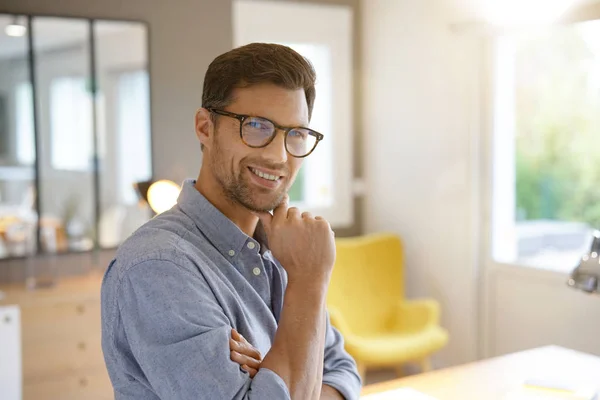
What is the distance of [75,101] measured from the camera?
4.09m

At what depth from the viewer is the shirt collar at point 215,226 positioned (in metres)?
1.44

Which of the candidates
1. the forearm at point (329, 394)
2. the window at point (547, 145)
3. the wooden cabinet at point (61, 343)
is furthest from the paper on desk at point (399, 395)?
the window at point (547, 145)

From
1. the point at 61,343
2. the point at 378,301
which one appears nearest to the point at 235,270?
the point at 61,343

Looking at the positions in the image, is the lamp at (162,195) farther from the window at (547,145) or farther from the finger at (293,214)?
the window at (547,145)

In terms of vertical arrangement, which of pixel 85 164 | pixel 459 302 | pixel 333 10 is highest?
pixel 333 10

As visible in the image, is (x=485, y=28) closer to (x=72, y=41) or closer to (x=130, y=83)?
(x=130, y=83)

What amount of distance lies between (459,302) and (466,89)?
131cm

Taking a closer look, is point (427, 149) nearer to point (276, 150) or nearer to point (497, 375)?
point (497, 375)

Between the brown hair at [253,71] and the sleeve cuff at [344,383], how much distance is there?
65cm

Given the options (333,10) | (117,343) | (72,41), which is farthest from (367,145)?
(117,343)

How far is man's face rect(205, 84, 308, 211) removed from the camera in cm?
142

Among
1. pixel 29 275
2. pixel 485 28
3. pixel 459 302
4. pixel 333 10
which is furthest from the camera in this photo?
pixel 333 10

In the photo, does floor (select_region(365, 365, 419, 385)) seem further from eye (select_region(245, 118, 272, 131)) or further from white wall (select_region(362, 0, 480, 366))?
eye (select_region(245, 118, 272, 131))

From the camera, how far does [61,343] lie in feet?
12.1
